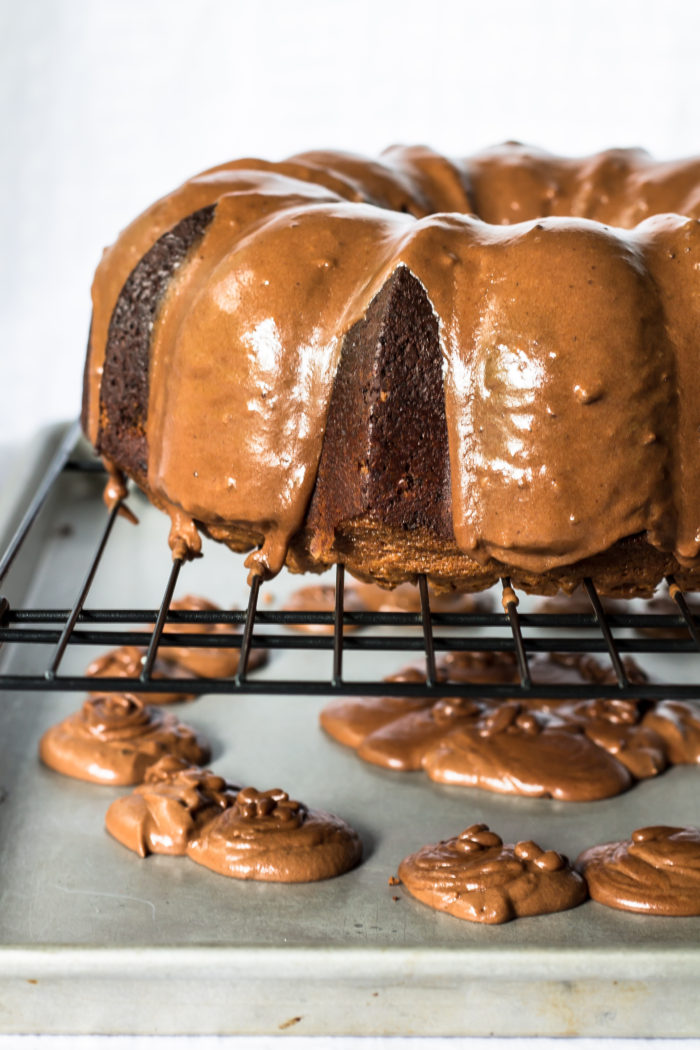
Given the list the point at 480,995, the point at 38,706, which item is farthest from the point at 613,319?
the point at 38,706

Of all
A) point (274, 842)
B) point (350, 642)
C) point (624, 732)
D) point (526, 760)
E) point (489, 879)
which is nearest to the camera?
point (350, 642)

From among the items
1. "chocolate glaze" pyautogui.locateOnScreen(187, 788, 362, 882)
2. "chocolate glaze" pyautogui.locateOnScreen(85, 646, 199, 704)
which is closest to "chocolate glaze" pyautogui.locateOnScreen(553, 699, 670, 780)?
"chocolate glaze" pyautogui.locateOnScreen(187, 788, 362, 882)

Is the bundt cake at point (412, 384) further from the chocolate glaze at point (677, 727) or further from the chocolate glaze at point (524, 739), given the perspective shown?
the chocolate glaze at point (677, 727)

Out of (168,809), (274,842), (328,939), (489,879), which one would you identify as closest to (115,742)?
(168,809)

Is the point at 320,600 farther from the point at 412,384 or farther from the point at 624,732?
the point at 412,384

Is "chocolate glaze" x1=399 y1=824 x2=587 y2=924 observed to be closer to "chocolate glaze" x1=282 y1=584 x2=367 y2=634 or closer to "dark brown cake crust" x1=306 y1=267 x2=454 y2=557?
"dark brown cake crust" x1=306 y1=267 x2=454 y2=557

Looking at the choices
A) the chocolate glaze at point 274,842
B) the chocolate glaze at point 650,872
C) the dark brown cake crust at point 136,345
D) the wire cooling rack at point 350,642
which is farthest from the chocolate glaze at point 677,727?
the dark brown cake crust at point 136,345
